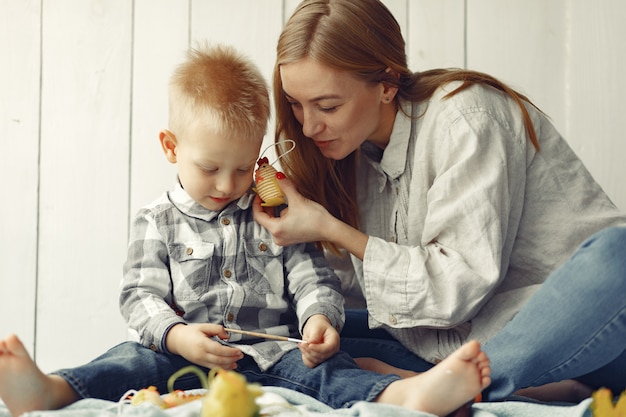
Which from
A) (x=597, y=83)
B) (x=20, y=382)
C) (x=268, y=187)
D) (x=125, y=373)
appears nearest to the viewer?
(x=20, y=382)

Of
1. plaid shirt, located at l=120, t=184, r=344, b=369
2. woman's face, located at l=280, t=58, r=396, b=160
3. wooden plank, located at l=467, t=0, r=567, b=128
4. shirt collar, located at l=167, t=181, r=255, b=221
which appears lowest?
plaid shirt, located at l=120, t=184, r=344, b=369

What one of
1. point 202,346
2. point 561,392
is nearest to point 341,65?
point 202,346

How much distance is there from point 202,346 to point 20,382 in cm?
28

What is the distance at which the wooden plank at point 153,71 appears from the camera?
1.85 m

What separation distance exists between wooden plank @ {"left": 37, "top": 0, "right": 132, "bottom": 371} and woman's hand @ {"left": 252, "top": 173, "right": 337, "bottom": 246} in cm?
58

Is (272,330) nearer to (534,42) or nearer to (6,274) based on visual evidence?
(6,274)

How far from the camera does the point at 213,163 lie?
1.35 m

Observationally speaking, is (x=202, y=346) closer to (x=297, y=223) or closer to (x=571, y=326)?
(x=297, y=223)

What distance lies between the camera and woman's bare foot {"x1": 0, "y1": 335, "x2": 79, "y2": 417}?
41.4 inches

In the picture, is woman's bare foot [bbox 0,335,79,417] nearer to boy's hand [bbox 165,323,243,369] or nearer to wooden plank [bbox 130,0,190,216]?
boy's hand [bbox 165,323,243,369]

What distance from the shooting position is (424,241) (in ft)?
4.58

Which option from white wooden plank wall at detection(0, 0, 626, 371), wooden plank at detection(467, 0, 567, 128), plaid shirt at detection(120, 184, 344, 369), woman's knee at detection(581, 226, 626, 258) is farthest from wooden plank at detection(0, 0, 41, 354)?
woman's knee at detection(581, 226, 626, 258)

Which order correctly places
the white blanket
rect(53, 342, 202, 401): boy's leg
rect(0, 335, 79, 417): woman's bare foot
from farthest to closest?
rect(53, 342, 202, 401): boy's leg
rect(0, 335, 79, 417): woman's bare foot
the white blanket

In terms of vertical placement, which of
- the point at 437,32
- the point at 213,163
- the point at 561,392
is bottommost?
the point at 561,392
